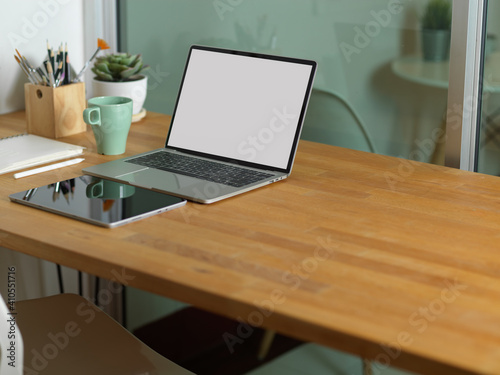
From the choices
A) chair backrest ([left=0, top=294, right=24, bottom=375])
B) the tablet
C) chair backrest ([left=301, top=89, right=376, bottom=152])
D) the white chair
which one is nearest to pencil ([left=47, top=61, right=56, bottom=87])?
the tablet

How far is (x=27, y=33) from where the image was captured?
170cm

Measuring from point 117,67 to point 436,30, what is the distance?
2.38 feet

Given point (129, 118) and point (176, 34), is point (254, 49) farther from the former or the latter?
point (129, 118)

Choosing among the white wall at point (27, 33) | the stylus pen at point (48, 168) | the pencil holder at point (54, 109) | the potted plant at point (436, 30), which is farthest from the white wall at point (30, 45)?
the potted plant at point (436, 30)

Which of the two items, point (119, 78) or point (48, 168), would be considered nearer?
point (48, 168)

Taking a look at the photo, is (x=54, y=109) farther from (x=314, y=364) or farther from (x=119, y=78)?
(x=314, y=364)

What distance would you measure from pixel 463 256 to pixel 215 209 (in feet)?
1.32

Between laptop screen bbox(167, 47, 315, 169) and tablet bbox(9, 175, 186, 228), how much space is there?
22 cm

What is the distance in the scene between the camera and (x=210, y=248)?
3.25ft

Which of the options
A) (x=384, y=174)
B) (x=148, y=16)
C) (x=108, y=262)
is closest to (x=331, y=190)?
(x=384, y=174)

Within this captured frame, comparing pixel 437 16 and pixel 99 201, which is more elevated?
pixel 437 16

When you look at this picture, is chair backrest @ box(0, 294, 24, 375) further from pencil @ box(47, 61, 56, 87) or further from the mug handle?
pencil @ box(47, 61, 56, 87)

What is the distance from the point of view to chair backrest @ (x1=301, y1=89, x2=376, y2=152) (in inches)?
61.6

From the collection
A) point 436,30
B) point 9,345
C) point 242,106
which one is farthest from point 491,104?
point 9,345
